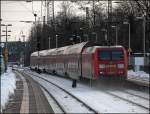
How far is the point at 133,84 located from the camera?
124 feet

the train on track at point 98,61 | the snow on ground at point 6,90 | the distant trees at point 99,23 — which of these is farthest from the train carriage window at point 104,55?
the distant trees at point 99,23

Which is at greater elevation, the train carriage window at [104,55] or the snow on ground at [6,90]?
the train carriage window at [104,55]

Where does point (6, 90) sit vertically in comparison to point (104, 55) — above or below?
below

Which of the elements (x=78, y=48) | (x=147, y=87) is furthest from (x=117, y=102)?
(x=78, y=48)

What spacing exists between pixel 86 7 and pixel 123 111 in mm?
71848

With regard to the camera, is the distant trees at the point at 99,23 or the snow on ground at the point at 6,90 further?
the distant trees at the point at 99,23

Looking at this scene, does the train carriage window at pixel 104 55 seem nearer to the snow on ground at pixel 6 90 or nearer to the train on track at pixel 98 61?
the train on track at pixel 98 61

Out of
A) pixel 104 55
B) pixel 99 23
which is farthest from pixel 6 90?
pixel 99 23

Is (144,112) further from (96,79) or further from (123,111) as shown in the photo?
(96,79)

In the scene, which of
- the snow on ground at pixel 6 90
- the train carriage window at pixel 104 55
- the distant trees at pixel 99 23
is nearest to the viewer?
the snow on ground at pixel 6 90

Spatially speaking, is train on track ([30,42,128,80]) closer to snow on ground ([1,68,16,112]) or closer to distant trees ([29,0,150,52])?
snow on ground ([1,68,16,112])

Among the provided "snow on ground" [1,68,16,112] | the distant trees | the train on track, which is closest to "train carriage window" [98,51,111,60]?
the train on track

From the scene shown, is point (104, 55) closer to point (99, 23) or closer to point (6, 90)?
point (6, 90)

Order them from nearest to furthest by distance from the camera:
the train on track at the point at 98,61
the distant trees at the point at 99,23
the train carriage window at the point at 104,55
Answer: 1. the train on track at the point at 98,61
2. the train carriage window at the point at 104,55
3. the distant trees at the point at 99,23
